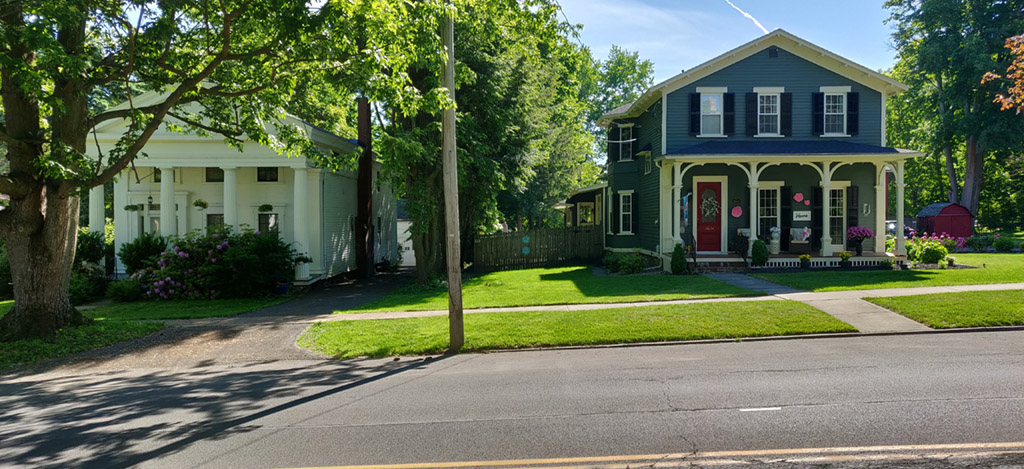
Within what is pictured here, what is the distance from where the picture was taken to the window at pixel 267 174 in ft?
70.2

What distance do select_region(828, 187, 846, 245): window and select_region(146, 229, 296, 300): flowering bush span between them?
18.8m

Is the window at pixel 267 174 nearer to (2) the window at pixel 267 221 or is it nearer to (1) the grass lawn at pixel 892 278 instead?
(2) the window at pixel 267 221

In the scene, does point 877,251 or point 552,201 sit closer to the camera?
point 877,251

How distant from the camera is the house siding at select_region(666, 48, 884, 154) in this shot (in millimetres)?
21469

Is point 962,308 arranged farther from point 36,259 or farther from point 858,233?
point 36,259

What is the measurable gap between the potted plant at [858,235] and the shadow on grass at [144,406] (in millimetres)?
17085

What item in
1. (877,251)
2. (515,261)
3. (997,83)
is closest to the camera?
(877,251)

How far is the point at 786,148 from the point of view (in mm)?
20484

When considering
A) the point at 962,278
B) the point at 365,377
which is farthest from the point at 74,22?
the point at 962,278

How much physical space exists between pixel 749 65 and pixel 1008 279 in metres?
10.3

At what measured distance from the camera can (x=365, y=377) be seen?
8.69 meters

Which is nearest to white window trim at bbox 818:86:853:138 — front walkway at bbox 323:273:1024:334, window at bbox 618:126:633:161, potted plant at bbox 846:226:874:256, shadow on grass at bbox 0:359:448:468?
potted plant at bbox 846:226:874:256

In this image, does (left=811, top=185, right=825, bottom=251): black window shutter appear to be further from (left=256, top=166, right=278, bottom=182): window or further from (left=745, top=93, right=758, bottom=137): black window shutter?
(left=256, top=166, right=278, bottom=182): window

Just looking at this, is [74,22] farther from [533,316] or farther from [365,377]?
[533,316]
